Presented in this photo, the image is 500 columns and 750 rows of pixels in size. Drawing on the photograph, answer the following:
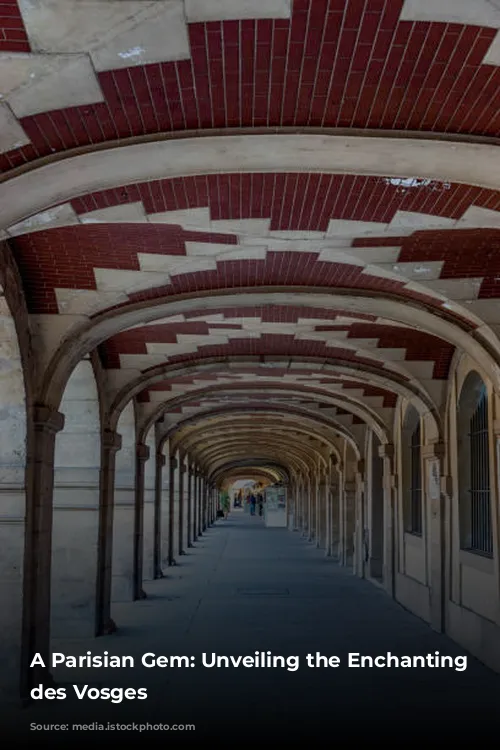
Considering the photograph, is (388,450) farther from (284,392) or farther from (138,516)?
(138,516)

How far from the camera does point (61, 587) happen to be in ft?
40.0

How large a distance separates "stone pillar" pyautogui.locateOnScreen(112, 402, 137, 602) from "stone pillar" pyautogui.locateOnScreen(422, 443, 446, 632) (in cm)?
545

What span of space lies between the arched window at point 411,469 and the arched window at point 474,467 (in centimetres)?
373

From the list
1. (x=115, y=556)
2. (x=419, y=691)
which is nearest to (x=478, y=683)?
(x=419, y=691)

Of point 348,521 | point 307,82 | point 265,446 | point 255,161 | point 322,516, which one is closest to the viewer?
point 307,82

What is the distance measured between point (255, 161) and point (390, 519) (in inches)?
509

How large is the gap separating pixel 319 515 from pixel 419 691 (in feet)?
75.3

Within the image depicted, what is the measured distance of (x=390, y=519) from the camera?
57.0ft

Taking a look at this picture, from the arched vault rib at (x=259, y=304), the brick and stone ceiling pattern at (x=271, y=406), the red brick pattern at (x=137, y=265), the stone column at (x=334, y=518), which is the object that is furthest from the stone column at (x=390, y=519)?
the stone column at (x=334, y=518)

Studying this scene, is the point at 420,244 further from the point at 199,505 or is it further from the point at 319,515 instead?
the point at 199,505

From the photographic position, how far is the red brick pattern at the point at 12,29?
4043 mm

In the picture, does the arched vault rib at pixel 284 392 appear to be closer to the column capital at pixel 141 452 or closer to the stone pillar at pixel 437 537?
the column capital at pixel 141 452

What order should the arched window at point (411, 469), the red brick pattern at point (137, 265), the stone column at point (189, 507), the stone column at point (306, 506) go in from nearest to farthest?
the red brick pattern at point (137, 265) < the arched window at point (411, 469) < the stone column at point (189, 507) < the stone column at point (306, 506)

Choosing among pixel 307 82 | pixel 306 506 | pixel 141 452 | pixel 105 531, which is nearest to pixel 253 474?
pixel 306 506
